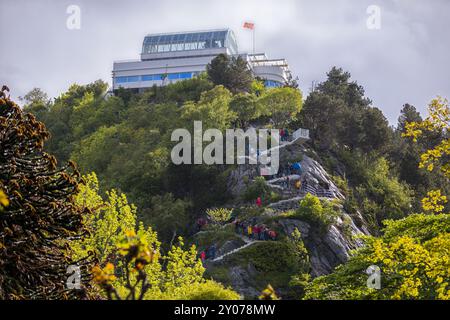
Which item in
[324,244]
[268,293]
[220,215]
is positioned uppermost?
[220,215]

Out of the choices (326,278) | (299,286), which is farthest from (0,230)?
(299,286)

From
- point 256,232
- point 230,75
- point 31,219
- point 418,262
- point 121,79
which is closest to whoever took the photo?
point 31,219

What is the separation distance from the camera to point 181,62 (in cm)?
9400

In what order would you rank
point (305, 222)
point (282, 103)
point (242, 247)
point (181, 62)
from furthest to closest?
point (181, 62) < point (282, 103) < point (305, 222) < point (242, 247)

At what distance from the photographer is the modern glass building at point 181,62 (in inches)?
3627

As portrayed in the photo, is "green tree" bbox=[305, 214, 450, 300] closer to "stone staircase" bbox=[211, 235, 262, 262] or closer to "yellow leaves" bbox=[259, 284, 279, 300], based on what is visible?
"yellow leaves" bbox=[259, 284, 279, 300]

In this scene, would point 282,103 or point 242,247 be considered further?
point 282,103

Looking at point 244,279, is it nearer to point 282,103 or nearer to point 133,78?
point 282,103

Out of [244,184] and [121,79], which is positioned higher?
[121,79]

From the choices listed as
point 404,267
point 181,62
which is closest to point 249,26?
point 181,62

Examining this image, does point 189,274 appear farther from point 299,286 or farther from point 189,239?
point 189,239

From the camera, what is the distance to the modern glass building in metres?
92.1

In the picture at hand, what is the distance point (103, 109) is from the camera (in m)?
82.6

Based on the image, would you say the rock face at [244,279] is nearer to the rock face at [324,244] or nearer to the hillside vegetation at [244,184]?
the hillside vegetation at [244,184]
